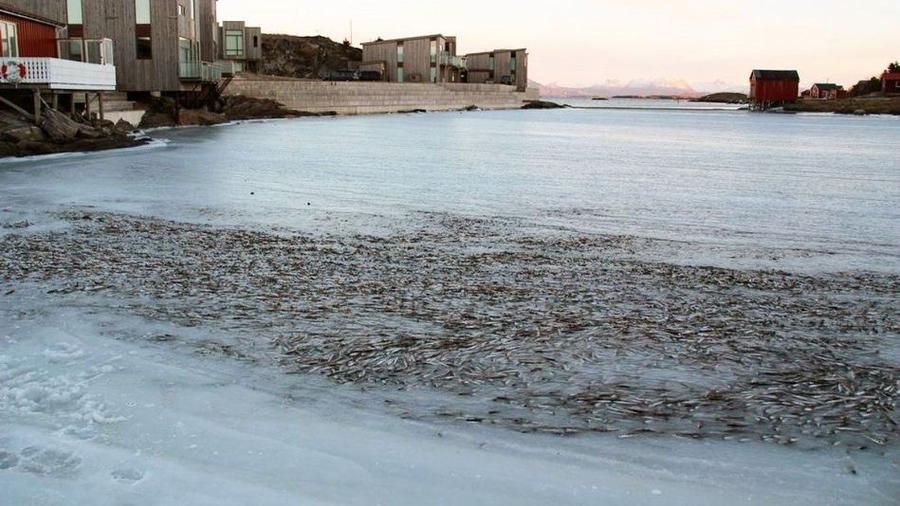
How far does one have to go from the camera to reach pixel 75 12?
143 feet

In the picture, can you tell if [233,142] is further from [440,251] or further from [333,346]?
[333,346]

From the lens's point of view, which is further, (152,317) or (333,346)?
(152,317)

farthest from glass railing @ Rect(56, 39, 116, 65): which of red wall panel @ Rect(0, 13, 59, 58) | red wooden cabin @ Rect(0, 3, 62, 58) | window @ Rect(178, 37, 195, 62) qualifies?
window @ Rect(178, 37, 195, 62)

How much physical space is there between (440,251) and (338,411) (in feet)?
18.4

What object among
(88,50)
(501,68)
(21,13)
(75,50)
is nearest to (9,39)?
(21,13)

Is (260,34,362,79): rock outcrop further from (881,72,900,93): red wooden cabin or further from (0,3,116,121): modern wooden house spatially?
(0,3,116,121): modern wooden house

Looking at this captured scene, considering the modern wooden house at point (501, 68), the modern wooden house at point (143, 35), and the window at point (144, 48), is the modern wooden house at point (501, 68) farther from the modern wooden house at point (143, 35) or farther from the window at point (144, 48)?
the window at point (144, 48)

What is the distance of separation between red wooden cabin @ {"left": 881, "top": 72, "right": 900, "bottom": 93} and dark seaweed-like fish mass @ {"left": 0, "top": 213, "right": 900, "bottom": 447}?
5488 inches

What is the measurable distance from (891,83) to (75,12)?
420 feet

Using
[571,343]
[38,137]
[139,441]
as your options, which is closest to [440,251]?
[571,343]

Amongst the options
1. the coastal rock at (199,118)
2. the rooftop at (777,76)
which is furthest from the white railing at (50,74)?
the rooftop at (777,76)

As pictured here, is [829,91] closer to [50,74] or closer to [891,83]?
[891,83]

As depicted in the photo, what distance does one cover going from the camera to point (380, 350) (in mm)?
6492

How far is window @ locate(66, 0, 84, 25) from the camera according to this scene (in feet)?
142
